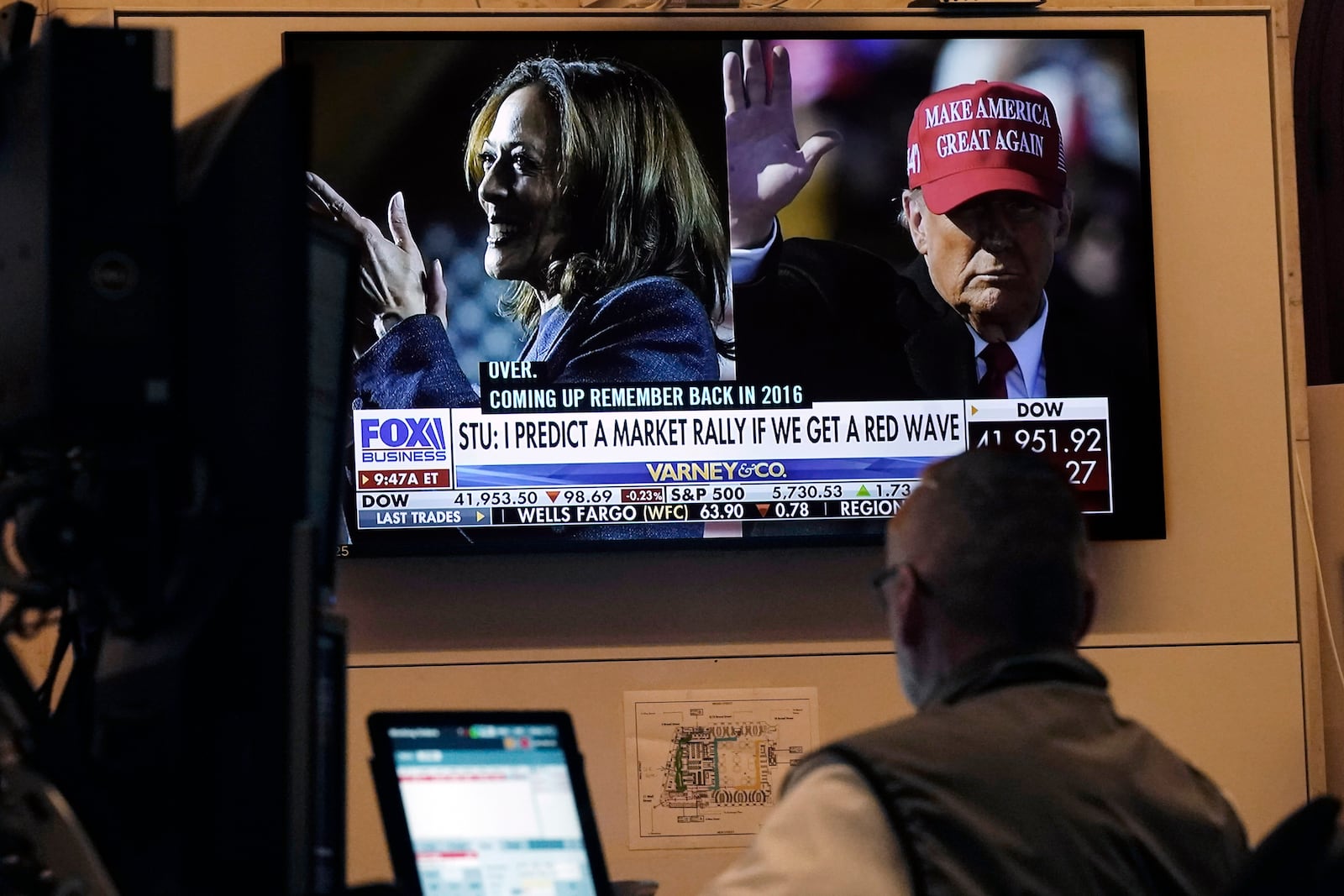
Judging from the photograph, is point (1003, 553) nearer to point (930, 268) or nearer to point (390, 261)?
point (930, 268)

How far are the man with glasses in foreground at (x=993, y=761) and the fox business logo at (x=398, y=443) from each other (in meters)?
1.72

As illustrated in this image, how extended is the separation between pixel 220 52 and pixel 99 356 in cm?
244

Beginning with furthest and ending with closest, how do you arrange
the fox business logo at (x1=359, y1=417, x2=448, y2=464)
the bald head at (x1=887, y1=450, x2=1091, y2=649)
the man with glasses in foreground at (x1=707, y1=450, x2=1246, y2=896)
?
1. the fox business logo at (x1=359, y1=417, x2=448, y2=464)
2. the bald head at (x1=887, y1=450, x2=1091, y2=649)
3. the man with glasses in foreground at (x1=707, y1=450, x2=1246, y2=896)

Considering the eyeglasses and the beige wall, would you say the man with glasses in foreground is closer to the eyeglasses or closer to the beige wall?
the eyeglasses

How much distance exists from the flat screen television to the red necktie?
22mm

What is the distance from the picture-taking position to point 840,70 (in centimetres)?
332

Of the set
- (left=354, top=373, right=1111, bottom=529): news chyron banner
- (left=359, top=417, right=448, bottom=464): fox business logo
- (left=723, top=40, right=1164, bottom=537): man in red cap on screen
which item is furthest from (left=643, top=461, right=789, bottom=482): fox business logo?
(left=359, top=417, right=448, bottom=464): fox business logo

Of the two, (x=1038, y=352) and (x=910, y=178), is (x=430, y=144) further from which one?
(x=1038, y=352)

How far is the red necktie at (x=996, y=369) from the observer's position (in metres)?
3.30

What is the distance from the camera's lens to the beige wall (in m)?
3.29

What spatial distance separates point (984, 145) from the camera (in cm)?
332

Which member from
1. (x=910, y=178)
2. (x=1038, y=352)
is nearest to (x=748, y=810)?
(x=1038, y=352)

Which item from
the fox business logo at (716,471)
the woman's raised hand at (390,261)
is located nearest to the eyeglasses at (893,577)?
the fox business logo at (716,471)

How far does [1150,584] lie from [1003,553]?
208 centimetres
